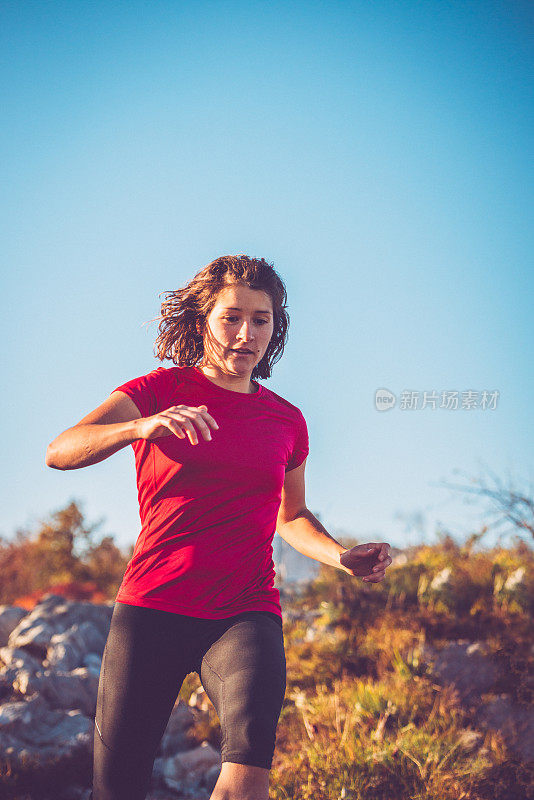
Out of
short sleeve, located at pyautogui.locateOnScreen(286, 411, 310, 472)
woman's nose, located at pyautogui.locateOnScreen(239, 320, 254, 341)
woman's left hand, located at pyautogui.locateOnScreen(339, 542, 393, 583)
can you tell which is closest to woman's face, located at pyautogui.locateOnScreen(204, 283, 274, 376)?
woman's nose, located at pyautogui.locateOnScreen(239, 320, 254, 341)

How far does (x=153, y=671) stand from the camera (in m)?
2.39

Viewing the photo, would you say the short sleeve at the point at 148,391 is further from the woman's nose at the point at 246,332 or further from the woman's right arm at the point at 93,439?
the woman's nose at the point at 246,332

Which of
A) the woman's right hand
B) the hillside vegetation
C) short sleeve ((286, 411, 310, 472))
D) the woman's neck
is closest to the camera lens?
the woman's right hand

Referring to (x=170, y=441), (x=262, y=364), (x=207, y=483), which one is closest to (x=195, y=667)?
(x=207, y=483)

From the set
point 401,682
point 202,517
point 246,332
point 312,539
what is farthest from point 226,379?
point 401,682

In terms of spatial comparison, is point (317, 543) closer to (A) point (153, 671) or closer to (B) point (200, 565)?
(B) point (200, 565)

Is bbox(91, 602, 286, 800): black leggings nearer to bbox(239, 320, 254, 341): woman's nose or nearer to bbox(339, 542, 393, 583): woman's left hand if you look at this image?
bbox(339, 542, 393, 583): woman's left hand

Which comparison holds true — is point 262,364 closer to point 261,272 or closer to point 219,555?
point 261,272

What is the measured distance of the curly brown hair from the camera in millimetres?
3006

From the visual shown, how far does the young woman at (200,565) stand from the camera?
222cm

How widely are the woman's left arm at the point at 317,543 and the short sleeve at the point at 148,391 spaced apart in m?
0.82

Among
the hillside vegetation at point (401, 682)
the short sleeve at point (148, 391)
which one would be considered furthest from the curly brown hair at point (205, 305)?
the hillside vegetation at point (401, 682)

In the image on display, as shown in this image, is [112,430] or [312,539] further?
[312,539]

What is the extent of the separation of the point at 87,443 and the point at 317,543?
1.17 meters
